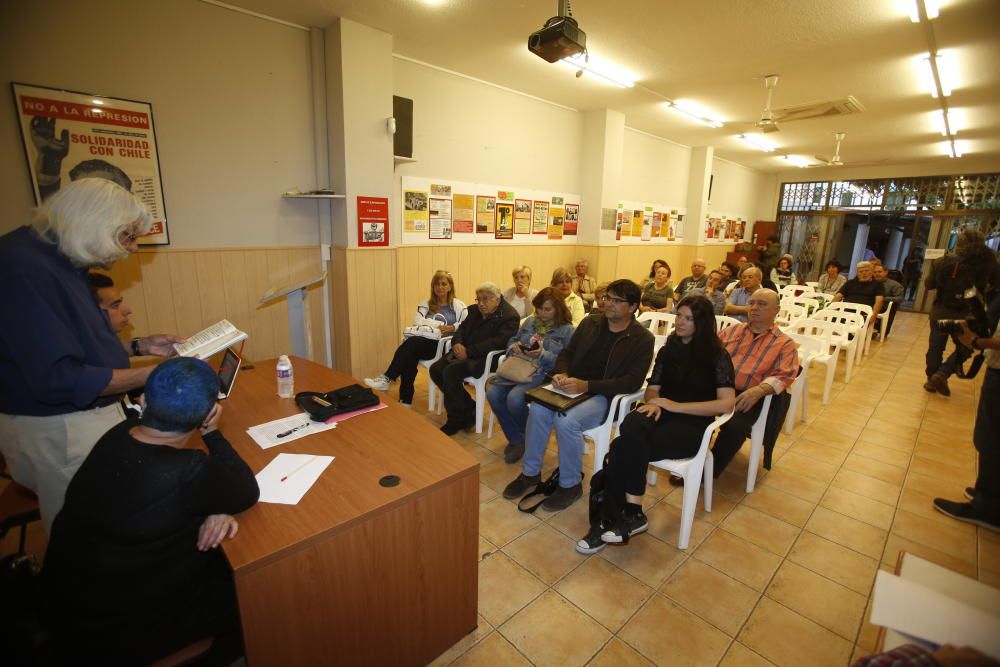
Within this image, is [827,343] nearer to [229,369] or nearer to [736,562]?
[736,562]

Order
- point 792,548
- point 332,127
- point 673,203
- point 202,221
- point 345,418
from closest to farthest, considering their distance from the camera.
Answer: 1. point 345,418
2. point 792,548
3. point 202,221
4. point 332,127
5. point 673,203

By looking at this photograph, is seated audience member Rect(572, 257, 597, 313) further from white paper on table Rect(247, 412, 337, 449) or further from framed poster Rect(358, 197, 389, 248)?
white paper on table Rect(247, 412, 337, 449)

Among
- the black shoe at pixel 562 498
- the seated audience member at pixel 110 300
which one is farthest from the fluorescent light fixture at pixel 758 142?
the seated audience member at pixel 110 300

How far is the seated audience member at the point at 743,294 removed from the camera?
Result: 480 cm

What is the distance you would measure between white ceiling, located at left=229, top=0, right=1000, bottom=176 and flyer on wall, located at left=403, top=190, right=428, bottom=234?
4.33ft

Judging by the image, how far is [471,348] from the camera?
343 centimetres

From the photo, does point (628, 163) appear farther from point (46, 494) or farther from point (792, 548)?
point (46, 494)

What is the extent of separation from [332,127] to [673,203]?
667 cm

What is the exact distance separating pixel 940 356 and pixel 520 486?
5.02 meters

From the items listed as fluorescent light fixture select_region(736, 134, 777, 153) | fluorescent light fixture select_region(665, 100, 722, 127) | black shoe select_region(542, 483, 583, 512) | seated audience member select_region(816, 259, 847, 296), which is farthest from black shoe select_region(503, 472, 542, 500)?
fluorescent light fixture select_region(736, 134, 777, 153)

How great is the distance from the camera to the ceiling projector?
2.74 meters

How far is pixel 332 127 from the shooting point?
13.1 ft

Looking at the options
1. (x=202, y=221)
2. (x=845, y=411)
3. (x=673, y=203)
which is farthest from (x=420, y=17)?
(x=673, y=203)

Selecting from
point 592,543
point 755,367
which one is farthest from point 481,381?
point 755,367
